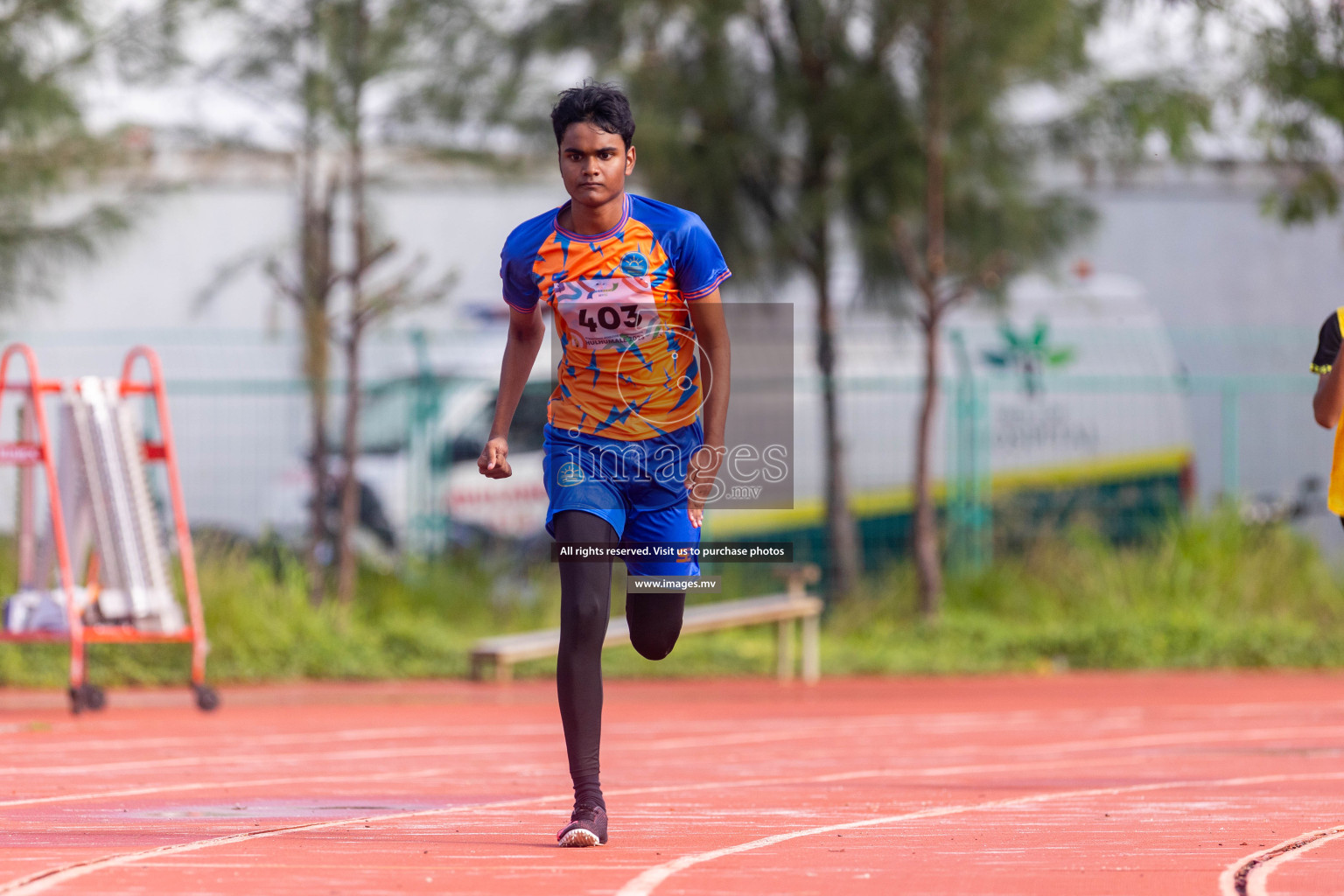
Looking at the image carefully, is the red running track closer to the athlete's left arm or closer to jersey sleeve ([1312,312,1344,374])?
the athlete's left arm

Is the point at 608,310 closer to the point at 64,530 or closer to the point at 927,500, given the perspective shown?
the point at 64,530

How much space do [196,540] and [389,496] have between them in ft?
7.36

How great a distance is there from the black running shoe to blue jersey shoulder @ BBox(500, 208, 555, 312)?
148cm

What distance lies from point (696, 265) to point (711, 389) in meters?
0.37

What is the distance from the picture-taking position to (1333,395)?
19.5ft

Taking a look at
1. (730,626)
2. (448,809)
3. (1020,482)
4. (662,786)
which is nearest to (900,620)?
(1020,482)

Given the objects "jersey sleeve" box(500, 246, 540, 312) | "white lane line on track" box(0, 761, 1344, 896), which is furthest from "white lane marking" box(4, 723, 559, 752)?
"jersey sleeve" box(500, 246, 540, 312)

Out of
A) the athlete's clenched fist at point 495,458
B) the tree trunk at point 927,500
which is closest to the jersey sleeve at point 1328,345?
the athlete's clenched fist at point 495,458

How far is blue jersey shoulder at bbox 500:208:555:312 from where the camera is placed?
559cm

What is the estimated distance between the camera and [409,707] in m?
12.4

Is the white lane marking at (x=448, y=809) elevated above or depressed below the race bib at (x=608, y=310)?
below

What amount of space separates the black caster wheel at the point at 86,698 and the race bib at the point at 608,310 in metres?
6.43

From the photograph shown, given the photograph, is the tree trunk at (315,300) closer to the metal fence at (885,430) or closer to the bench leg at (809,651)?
the metal fence at (885,430)

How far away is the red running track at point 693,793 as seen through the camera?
502cm
